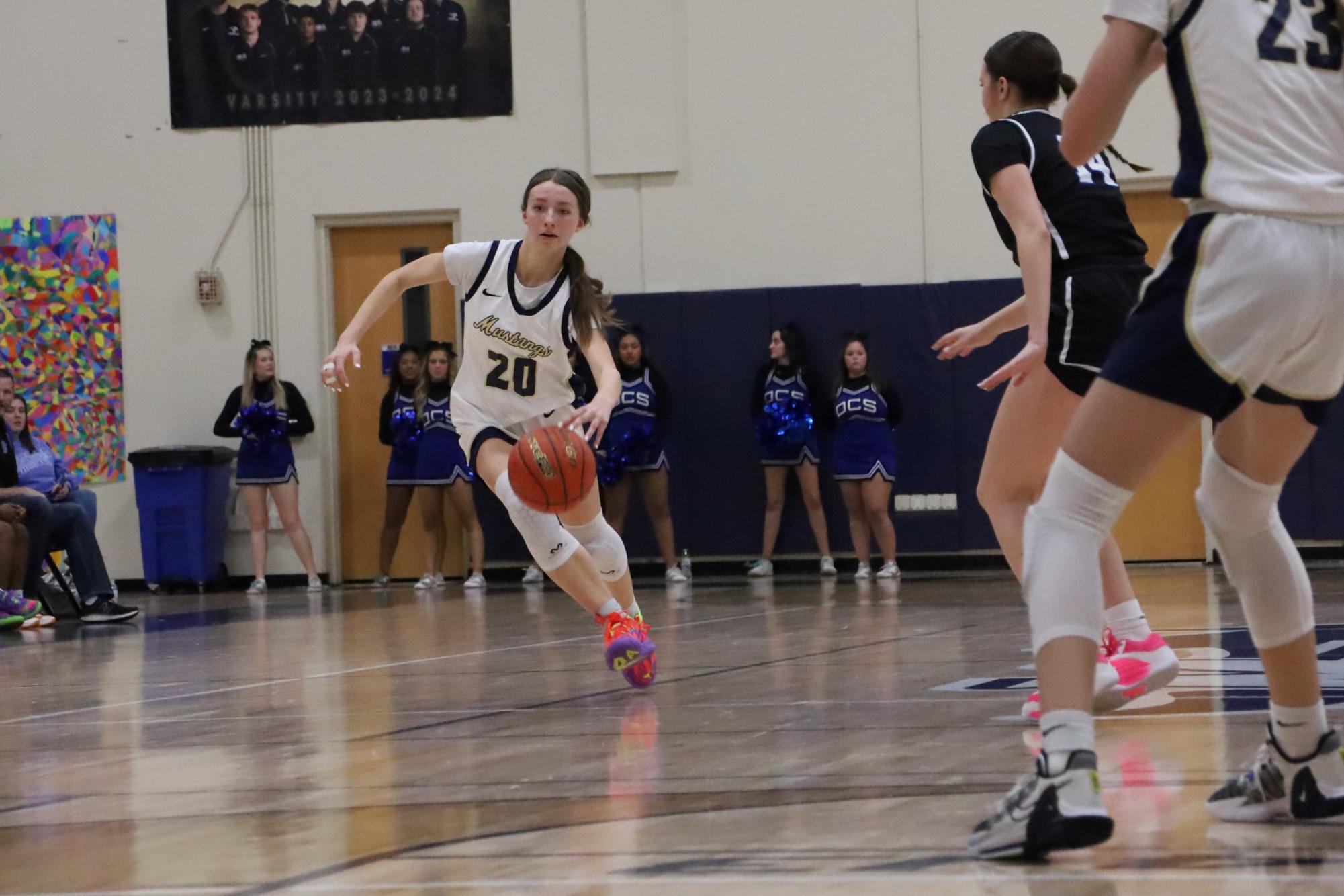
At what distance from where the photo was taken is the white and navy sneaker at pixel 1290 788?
271 centimetres

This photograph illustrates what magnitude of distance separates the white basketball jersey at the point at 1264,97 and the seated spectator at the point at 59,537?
855 centimetres

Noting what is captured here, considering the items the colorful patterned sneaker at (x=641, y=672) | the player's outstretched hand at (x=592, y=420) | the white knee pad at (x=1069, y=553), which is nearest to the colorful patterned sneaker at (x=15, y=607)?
the colorful patterned sneaker at (x=641, y=672)

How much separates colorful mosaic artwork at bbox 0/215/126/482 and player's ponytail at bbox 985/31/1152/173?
1100 centimetres

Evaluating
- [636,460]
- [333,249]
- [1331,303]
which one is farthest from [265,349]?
[1331,303]

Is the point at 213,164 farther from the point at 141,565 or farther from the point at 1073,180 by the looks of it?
the point at 1073,180

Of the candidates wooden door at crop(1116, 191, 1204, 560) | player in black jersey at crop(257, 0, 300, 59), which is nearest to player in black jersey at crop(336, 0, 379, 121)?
player in black jersey at crop(257, 0, 300, 59)

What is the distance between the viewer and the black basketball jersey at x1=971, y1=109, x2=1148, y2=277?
13.5 feet

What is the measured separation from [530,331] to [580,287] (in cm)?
23

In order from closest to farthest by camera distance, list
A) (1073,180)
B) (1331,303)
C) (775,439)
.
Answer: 1. (1331,303)
2. (1073,180)
3. (775,439)

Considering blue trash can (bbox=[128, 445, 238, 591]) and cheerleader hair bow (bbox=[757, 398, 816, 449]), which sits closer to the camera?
cheerleader hair bow (bbox=[757, 398, 816, 449])

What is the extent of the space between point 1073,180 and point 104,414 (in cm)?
1121

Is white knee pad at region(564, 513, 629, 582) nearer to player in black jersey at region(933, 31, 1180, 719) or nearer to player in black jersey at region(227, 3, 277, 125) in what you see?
player in black jersey at region(933, 31, 1180, 719)

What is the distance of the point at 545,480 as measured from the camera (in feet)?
17.0

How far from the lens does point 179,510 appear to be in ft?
43.3
